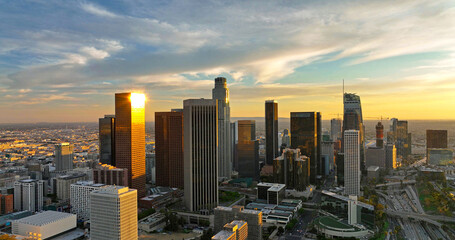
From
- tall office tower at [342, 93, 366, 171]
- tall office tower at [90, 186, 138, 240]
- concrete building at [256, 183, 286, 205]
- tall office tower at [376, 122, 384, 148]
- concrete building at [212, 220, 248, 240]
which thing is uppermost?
tall office tower at [342, 93, 366, 171]

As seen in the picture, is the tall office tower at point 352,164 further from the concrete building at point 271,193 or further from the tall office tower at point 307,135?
the tall office tower at point 307,135

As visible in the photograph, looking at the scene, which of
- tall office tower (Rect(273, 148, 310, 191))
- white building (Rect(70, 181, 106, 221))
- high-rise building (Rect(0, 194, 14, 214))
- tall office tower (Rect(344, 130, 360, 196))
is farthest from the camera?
tall office tower (Rect(273, 148, 310, 191))

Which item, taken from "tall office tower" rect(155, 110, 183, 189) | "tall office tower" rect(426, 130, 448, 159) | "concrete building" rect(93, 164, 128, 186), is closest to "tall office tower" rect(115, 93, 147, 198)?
"concrete building" rect(93, 164, 128, 186)

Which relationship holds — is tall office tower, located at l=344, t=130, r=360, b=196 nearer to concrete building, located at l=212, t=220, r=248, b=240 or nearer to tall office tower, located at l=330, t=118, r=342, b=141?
concrete building, located at l=212, t=220, r=248, b=240

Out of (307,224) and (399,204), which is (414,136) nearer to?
A: (399,204)

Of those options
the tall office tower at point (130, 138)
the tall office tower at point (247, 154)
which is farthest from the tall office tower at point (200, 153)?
the tall office tower at point (247, 154)

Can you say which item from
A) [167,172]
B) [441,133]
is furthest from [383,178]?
[167,172]

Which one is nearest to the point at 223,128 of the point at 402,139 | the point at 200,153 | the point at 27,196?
the point at 200,153
